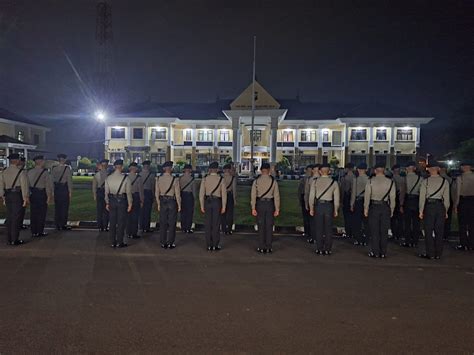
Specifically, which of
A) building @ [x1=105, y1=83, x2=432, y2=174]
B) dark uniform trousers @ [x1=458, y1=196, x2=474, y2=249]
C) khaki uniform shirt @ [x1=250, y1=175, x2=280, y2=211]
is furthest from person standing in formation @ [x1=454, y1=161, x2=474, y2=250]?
building @ [x1=105, y1=83, x2=432, y2=174]

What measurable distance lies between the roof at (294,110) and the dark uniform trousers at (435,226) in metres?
33.1

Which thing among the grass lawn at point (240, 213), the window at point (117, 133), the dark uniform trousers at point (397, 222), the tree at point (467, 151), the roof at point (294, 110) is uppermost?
the roof at point (294, 110)

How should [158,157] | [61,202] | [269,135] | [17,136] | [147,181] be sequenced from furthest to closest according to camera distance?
[158,157] → [269,135] → [17,136] → [147,181] → [61,202]

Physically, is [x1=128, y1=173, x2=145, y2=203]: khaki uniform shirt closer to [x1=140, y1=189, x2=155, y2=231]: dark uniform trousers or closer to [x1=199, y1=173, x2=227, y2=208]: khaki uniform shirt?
[x1=140, y1=189, x2=155, y2=231]: dark uniform trousers

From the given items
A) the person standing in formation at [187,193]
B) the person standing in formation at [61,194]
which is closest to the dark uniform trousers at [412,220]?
the person standing in formation at [187,193]

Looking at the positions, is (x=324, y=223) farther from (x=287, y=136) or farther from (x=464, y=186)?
(x=287, y=136)

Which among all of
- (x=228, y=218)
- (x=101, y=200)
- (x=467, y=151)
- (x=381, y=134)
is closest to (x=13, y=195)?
(x=101, y=200)

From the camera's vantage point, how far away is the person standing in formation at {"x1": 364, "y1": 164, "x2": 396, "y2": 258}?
7.37 metres

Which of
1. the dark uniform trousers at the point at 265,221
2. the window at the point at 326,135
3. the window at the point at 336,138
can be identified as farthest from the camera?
the window at the point at 326,135

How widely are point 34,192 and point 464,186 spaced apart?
34.2ft

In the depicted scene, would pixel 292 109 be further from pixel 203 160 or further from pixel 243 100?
pixel 203 160

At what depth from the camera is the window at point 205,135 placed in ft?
136

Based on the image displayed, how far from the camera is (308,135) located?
133ft

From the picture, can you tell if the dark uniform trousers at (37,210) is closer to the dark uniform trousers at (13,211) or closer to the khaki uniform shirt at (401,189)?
the dark uniform trousers at (13,211)
